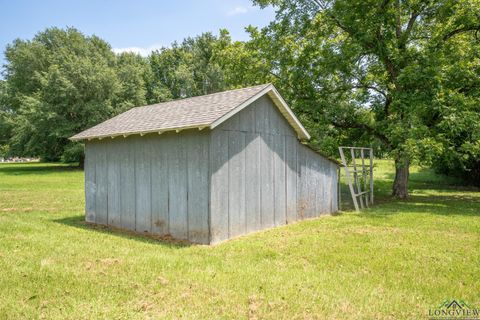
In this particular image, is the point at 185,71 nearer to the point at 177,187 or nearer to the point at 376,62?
the point at 376,62

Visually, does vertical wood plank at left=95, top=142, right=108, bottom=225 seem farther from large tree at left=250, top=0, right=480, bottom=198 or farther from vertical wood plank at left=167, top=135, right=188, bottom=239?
large tree at left=250, top=0, right=480, bottom=198

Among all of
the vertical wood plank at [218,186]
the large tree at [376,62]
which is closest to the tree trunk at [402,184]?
the large tree at [376,62]

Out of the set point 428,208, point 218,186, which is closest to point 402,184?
point 428,208

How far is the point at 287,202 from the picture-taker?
11.1 meters

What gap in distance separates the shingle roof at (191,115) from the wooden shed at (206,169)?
0.11 ft

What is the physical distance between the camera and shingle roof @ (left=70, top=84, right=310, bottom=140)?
8586mm

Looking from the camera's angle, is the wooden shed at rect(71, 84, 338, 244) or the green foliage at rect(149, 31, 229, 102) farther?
the green foliage at rect(149, 31, 229, 102)

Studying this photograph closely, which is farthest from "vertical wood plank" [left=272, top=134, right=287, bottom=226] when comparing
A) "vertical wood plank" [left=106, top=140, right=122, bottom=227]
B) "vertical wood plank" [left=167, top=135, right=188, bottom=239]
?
"vertical wood plank" [left=106, top=140, right=122, bottom=227]

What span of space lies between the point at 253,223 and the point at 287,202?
1823mm

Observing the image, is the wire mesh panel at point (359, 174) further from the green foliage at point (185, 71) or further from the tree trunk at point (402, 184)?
the green foliage at point (185, 71)

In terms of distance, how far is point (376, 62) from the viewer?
62.3ft

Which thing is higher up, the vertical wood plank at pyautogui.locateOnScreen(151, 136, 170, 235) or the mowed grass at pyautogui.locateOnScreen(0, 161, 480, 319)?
the vertical wood plank at pyautogui.locateOnScreen(151, 136, 170, 235)

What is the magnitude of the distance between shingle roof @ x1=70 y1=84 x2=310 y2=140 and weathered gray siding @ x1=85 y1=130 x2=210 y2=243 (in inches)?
13.7

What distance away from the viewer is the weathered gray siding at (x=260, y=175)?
8.73 metres
